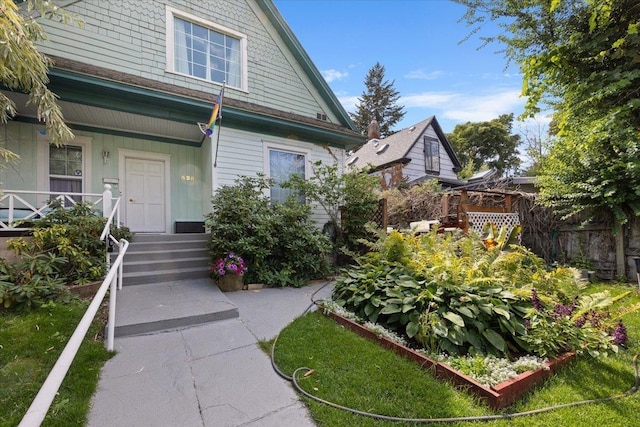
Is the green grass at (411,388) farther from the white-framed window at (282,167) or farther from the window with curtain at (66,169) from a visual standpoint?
the window with curtain at (66,169)

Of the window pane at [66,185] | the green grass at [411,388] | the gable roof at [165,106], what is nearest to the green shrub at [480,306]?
the green grass at [411,388]

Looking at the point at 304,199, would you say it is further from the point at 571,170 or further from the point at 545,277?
the point at 571,170

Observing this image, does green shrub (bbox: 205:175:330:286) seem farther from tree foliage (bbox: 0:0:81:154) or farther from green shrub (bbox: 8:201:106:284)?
tree foliage (bbox: 0:0:81:154)

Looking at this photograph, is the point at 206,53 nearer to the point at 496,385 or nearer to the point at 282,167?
the point at 282,167

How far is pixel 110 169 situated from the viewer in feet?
20.7

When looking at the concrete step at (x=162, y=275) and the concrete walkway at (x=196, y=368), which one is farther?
the concrete step at (x=162, y=275)

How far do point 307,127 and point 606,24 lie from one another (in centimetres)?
623

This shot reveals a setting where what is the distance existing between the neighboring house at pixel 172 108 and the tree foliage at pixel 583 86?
4.33m

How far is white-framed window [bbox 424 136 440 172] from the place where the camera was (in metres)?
15.5

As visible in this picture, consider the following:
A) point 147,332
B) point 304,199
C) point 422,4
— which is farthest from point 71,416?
point 422,4

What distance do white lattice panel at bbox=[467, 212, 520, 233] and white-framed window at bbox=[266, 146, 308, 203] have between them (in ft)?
13.8

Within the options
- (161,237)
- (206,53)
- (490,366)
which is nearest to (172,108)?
(206,53)

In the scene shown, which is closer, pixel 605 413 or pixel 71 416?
pixel 71 416

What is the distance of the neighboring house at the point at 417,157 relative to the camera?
14.3m
